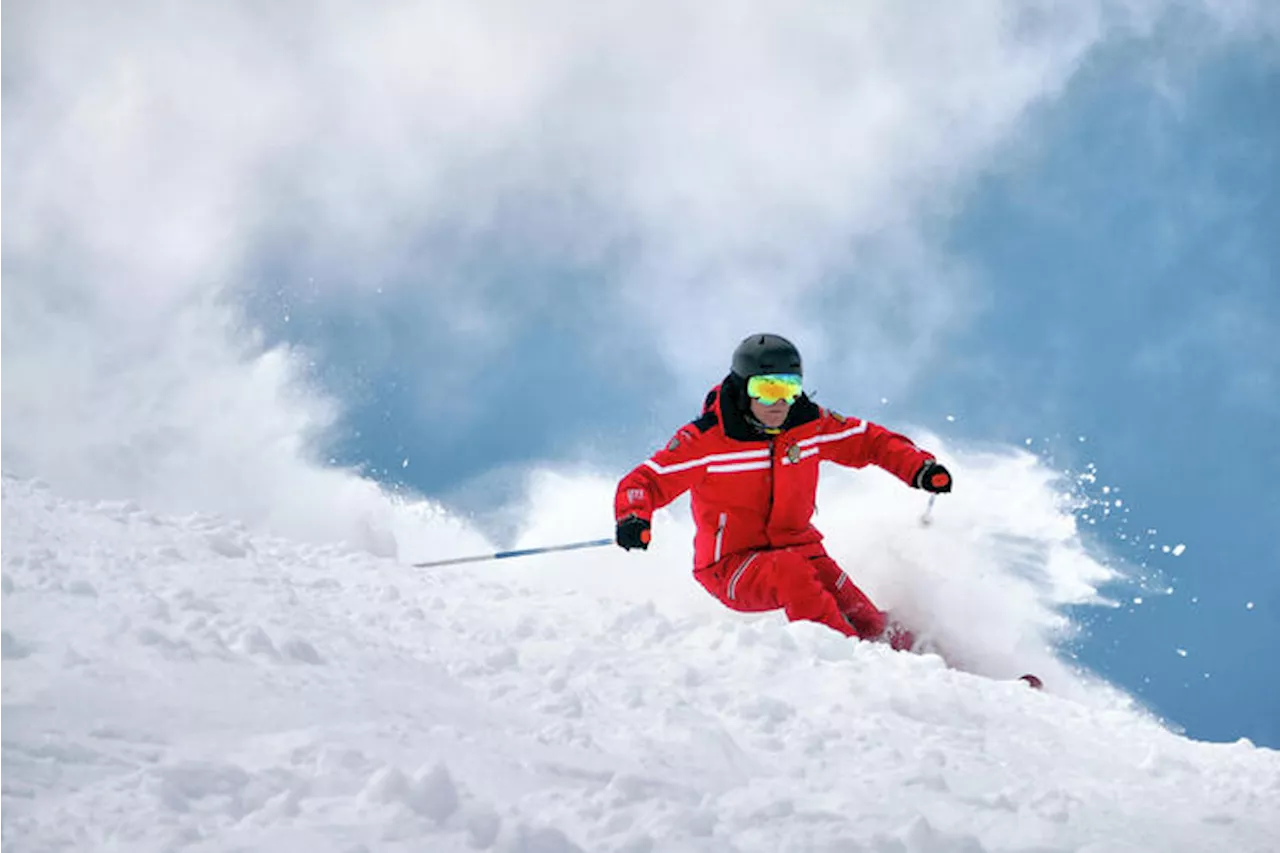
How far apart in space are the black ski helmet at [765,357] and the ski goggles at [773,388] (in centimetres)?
3

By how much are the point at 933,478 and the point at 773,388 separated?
1.13 meters

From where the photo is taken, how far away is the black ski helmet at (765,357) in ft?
17.7

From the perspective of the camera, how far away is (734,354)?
554cm

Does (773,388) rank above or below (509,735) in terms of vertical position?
above

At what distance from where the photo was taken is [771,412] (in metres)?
5.46

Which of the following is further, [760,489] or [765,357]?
[760,489]

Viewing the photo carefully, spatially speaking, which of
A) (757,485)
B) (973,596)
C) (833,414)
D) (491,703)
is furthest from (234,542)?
(973,596)

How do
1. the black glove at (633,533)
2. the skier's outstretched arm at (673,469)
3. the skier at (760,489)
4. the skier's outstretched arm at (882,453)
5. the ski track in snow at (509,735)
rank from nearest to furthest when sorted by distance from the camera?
the ski track in snow at (509,735) → the black glove at (633,533) → the skier at (760,489) → the skier's outstretched arm at (673,469) → the skier's outstretched arm at (882,453)

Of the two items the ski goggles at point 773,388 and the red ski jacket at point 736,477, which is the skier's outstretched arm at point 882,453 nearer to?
the red ski jacket at point 736,477

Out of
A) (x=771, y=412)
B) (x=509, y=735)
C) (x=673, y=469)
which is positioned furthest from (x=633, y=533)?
(x=509, y=735)

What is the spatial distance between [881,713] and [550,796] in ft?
4.40

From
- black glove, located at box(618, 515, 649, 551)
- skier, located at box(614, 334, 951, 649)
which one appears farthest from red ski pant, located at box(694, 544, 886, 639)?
black glove, located at box(618, 515, 649, 551)

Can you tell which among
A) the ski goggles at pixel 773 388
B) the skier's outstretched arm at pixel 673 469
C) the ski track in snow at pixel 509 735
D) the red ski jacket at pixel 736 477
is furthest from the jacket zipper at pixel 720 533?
the ski track in snow at pixel 509 735

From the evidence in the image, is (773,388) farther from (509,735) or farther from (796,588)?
(509,735)
